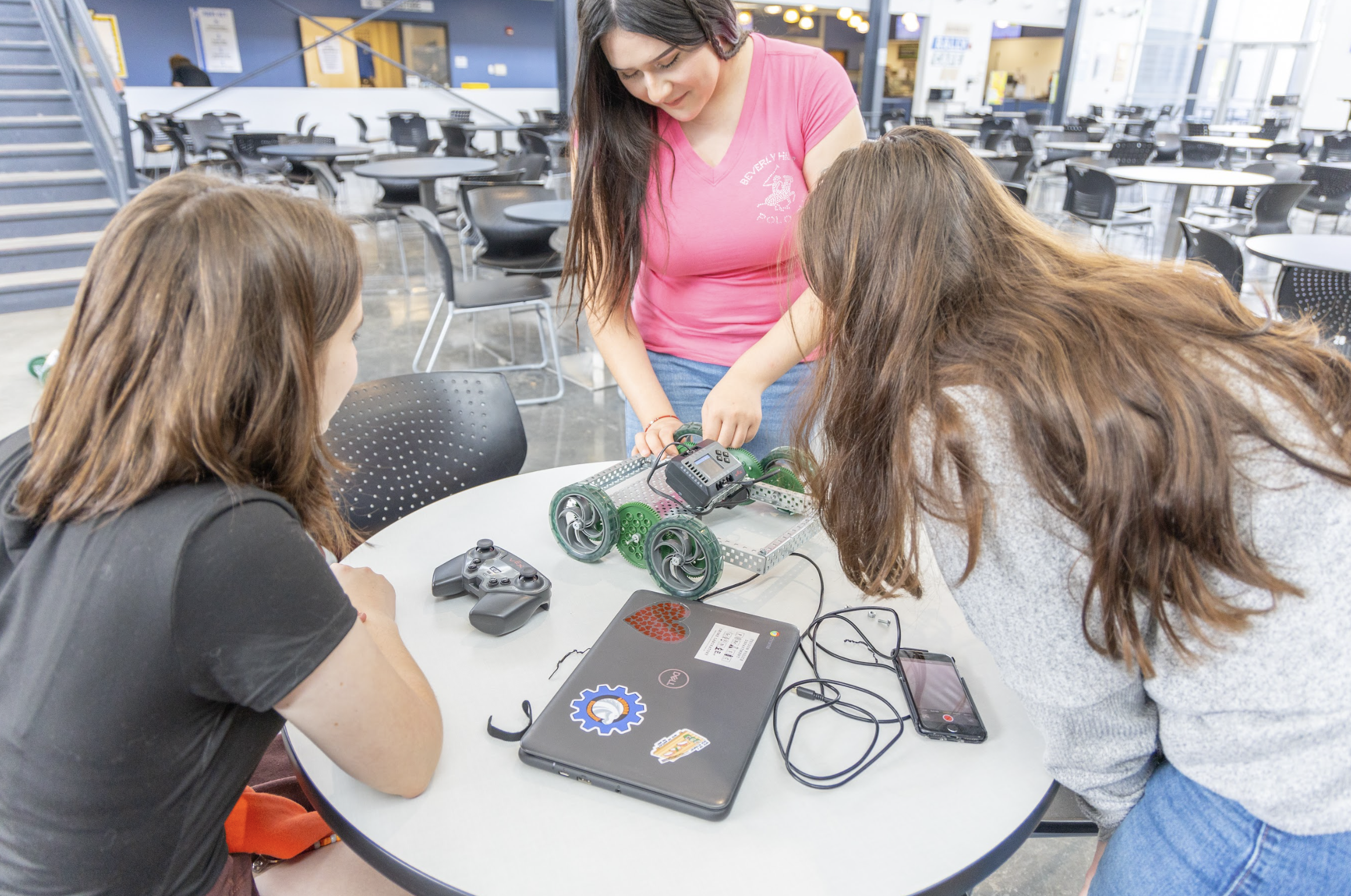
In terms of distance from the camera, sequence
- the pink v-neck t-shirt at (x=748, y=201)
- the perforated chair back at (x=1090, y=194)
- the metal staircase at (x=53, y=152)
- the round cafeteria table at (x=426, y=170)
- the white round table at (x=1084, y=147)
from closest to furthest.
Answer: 1. the pink v-neck t-shirt at (x=748, y=201)
2. the round cafeteria table at (x=426, y=170)
3. the metal staircase at (x=53, y=152)
4. the perforated chair back at (x=1090, y=194)
5. the white round table at (x=1084, y=147)

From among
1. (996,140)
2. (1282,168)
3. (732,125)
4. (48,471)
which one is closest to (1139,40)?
(996,140)

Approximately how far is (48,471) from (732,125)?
3.73ft

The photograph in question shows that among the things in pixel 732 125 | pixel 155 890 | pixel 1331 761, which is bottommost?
pixel 155 890

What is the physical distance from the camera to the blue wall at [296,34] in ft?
34.2

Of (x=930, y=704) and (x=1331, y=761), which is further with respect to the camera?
(x=930, y=704)

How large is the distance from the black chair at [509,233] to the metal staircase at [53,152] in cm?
310

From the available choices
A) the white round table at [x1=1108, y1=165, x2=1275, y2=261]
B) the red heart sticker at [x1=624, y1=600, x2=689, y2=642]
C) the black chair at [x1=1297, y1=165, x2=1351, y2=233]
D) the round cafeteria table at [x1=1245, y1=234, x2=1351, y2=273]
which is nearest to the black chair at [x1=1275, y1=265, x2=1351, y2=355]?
the round cafeteria table at [x1=1245, y1=234, x2=1351, y2=273]

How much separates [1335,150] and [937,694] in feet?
33.4

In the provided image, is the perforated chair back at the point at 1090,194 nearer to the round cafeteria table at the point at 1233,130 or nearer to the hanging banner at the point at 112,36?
the round cafeteria table at the point at 1233,130

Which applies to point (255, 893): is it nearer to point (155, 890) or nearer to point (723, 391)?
point (155, 890)

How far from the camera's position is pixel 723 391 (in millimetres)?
1336

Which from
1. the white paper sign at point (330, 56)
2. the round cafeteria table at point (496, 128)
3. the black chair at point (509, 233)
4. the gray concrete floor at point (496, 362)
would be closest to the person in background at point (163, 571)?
the gray concrete floor at point (496, 362)

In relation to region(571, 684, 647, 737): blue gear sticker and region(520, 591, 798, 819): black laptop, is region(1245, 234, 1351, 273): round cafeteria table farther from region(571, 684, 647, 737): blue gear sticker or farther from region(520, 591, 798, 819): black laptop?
region(571, 684, 647, 737): blue gear sticker

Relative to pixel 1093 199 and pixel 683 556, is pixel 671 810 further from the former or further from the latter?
pixel 1093 199
